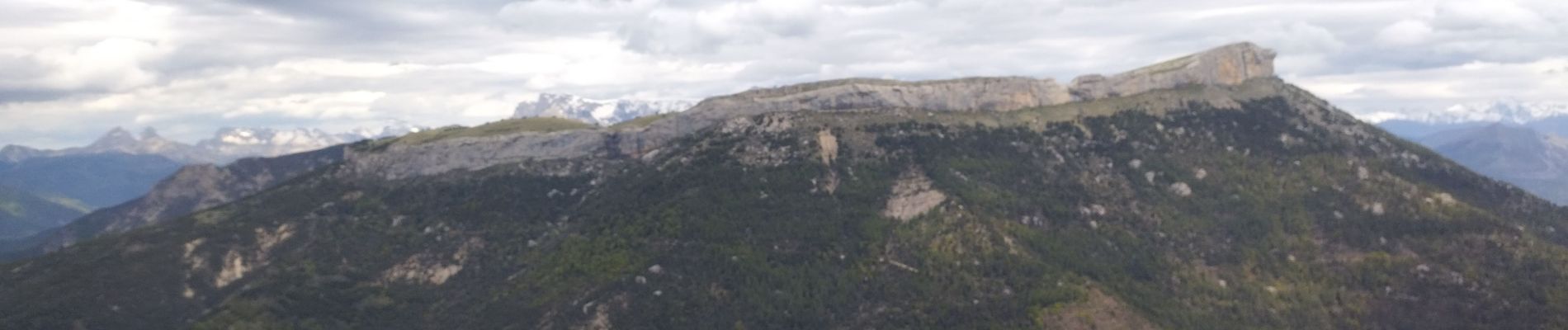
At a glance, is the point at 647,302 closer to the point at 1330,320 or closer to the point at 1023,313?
the point at 1023,313

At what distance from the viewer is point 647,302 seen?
199 metres

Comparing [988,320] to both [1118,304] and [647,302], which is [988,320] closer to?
[1118,304]

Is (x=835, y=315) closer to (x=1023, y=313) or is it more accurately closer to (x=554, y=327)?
(x=1023, y=313)

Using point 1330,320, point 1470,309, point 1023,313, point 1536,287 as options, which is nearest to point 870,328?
point 1023,313

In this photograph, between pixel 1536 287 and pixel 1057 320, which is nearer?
pixel 1057 320

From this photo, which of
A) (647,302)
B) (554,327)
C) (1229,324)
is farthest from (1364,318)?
(554,327)

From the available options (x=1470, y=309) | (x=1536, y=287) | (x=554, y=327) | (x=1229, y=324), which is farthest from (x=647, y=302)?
(x=1536, y=287)

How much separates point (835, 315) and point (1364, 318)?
90.5 meters

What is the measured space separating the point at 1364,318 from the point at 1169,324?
36513 mm

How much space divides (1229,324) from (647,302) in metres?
98.6

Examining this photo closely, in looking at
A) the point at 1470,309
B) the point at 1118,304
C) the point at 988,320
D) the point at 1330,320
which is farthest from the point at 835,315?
the point at 1470,309

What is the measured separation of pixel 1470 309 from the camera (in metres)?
195

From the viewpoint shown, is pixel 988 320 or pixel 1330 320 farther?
pixel 1330 320

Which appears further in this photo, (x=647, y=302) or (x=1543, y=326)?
(x=647, y=302)
